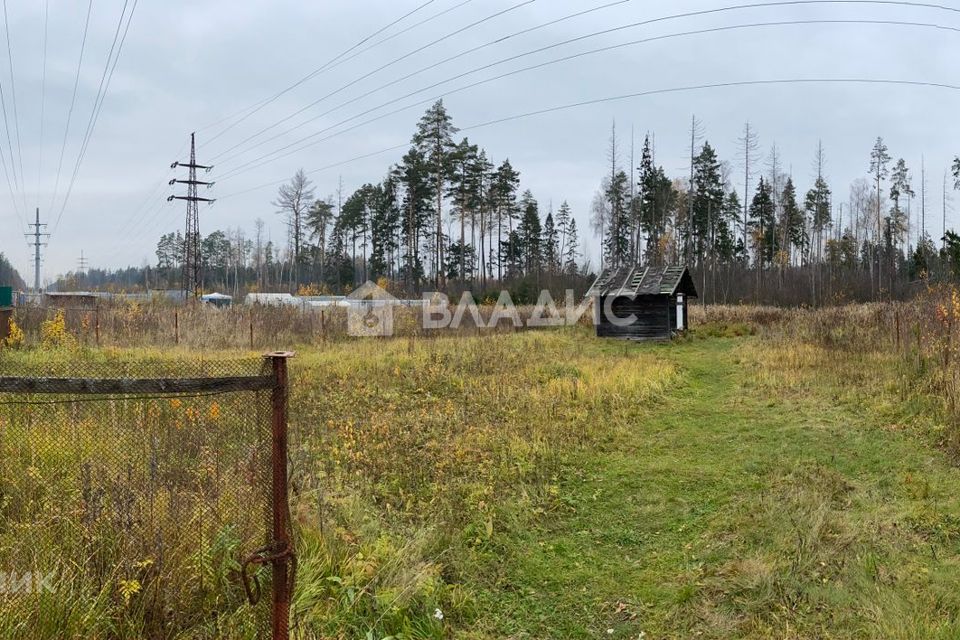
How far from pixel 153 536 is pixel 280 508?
2.94 ft

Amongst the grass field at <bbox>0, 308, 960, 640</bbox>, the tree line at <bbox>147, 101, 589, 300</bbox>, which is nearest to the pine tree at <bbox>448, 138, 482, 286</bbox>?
the tree line at <bbox>147, 101, 589, 300</bbox>

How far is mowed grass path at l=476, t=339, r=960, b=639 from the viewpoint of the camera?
3697mm

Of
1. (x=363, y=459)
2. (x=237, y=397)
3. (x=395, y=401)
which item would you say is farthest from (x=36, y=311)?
(x=237, y=397)

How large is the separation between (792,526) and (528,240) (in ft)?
166

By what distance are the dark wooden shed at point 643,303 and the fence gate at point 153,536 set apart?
63.5 feet

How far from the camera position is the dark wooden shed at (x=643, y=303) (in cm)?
2156

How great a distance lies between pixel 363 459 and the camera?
6523 millimetres

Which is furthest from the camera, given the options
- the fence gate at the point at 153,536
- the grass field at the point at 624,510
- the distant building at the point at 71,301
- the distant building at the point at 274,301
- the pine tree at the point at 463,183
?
the pine tree at the point at 463,183

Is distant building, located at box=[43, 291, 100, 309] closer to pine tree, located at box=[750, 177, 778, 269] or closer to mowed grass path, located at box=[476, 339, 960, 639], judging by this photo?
mowed grass path, located at box=[476, 339, 960, 639]

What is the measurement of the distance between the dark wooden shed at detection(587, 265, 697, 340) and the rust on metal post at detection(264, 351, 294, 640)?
64.7 feet

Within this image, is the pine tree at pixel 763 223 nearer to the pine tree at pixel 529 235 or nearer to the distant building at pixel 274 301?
the pine tree at pixel 529 235

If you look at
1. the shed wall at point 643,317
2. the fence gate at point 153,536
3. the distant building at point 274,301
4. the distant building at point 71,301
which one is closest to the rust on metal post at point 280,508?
the fence gate at point 153,536

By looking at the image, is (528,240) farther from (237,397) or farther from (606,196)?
(237,397)

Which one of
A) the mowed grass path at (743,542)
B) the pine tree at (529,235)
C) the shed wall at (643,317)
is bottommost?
the mowed grass path at (743,542)
